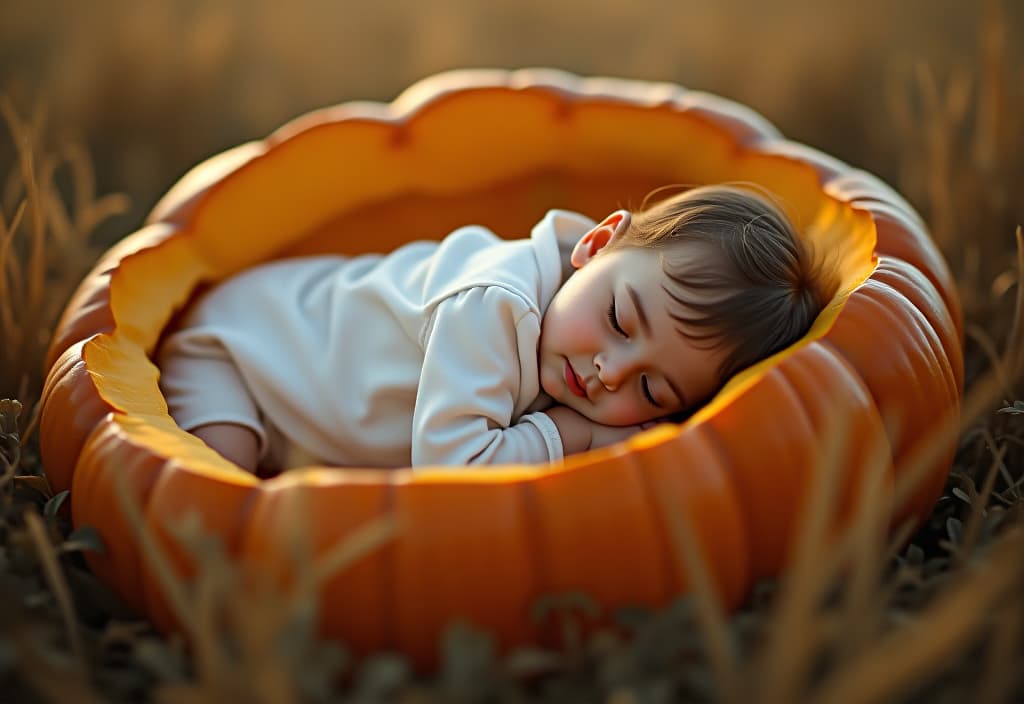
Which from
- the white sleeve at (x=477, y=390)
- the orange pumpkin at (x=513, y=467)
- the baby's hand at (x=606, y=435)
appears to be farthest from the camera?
the baby's hand at (x=606, y=435)

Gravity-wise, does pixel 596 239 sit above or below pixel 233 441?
above

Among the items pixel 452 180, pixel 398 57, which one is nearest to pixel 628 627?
pixel 452 180

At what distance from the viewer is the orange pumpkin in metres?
1.27

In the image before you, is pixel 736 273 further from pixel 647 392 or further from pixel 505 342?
pixel 505 342

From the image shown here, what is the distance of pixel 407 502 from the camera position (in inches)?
49.6

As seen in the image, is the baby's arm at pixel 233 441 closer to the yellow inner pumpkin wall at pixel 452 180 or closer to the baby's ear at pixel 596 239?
the yellow inner pumpkin wall at pixel 452 180

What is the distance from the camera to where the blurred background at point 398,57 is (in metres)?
3.46

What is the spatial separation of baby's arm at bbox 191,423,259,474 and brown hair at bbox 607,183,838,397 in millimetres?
703

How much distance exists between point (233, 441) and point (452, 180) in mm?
809

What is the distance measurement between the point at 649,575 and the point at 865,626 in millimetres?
298

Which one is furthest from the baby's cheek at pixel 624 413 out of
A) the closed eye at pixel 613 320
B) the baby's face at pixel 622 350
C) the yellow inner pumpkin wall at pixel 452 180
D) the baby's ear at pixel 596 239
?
the yellow inner pumpkin wall at pixel 452 180

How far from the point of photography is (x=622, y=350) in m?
1.64

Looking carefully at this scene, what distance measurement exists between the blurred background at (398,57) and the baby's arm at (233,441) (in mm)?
1535

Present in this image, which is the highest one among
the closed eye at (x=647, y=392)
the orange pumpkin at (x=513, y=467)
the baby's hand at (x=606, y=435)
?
the orange pumpkin at (x=513, y=467)
